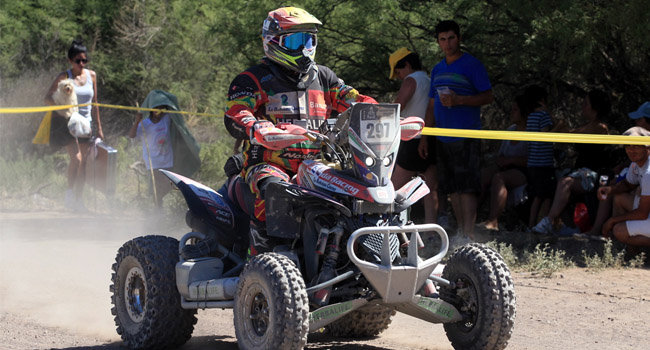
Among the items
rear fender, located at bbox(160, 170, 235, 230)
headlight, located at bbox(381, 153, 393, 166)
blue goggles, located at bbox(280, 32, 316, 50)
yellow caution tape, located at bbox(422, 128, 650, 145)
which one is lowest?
rear fender, located at bbox(160, 170, 235, 230)

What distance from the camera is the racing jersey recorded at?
5824 mm

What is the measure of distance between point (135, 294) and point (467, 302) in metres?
2.22

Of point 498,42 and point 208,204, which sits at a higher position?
point 498,42

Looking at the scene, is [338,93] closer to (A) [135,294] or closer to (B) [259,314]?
(B) [259,314]

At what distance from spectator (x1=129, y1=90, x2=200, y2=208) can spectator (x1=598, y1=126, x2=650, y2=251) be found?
5.95 m

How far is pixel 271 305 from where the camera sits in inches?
192

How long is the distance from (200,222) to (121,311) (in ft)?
2.57

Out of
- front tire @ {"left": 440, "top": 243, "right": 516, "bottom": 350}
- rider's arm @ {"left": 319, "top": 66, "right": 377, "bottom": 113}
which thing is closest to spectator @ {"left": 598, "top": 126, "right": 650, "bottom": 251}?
rider's arm @ {"left": 319, "top": 66, "right": 377, "bottom": 113}

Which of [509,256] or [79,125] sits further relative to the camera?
[79,125]

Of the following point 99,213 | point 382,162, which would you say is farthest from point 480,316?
point 99,213

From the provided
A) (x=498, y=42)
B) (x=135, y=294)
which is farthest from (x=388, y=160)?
(x=498, y=42)

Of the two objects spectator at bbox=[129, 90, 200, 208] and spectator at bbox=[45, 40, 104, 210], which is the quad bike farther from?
spectator at bbox=[45, 40, 104, 210]

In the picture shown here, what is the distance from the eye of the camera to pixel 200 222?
6223 mm

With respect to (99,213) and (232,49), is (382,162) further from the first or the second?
(99,213)
